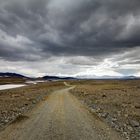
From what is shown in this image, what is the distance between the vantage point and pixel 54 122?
16.4 meters

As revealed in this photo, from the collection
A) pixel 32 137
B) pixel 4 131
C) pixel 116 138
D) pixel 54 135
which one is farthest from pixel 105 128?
pixel 4 131

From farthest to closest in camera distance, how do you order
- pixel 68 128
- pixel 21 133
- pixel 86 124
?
pixel 86 124
pixel 68 128
pixel 21 133

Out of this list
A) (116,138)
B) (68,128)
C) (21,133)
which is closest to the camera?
(116,138)

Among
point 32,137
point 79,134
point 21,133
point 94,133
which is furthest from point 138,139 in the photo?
point 21,133

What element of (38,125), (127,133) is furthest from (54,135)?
(127,133)

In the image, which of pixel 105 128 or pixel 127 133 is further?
pixel 105 128

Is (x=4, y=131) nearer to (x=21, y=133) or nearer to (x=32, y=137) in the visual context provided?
(x=21, y=133)

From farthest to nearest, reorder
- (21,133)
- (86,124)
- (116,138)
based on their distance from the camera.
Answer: (86,124), (21,133), (116,138)

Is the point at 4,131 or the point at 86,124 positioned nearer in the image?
the point at 4,131

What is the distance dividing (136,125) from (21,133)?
28.5 ft

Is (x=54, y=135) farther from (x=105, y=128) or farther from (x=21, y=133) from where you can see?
(x=105, y=128)

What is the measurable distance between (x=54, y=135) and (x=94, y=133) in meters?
2.55

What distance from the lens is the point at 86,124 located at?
51.5 ft

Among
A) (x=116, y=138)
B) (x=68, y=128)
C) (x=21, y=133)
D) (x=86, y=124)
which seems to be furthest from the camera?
(x=86, y=124)
